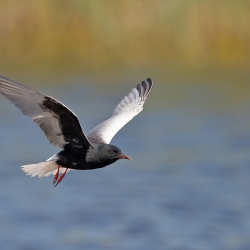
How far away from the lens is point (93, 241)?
12.3 meters

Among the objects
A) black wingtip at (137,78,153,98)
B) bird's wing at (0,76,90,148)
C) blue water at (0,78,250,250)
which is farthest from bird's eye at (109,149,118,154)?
blue water at (0,78,250,250)

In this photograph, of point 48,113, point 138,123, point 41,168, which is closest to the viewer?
point 48,113

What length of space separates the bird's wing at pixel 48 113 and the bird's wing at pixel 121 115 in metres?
0.66

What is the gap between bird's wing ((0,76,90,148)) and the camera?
7.19 m

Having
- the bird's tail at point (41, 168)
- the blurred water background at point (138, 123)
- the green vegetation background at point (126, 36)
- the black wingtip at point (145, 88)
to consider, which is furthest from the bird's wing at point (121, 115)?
the green vegetation background at point (126, 36)

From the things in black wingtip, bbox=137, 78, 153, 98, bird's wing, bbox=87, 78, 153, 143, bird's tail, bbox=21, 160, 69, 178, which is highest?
black wingtip, bbox=137, 78, 153, 98

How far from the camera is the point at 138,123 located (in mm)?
16750

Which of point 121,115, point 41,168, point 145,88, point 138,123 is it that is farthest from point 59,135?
point 138,123

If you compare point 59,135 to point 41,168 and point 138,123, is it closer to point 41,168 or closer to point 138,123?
point 41,168

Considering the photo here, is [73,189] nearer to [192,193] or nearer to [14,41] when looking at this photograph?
[192,193]

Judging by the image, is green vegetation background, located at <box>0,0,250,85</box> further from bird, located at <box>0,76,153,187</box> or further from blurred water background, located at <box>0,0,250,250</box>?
bird, located at <box>0,76,153,187</box>

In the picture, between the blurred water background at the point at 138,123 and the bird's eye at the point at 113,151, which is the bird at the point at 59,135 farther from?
the blurred water background at the point at 138,123

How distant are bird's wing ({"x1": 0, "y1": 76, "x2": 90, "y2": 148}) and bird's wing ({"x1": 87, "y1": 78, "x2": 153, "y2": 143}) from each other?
2.17 ft

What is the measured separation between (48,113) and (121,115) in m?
1.69
